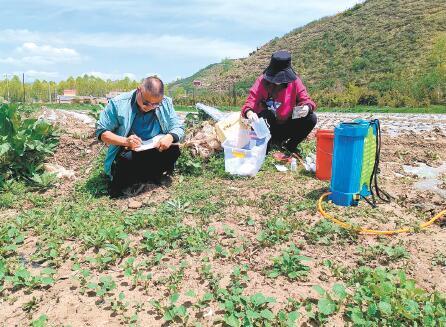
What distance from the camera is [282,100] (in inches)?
195

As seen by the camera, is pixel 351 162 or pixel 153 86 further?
pixel 153 86

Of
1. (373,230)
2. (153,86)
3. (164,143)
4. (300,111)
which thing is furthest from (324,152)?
(153,86)

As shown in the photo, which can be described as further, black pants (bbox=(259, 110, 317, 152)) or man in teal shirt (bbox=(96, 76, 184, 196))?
black pants (bbox=(259, 110, 317, 152))

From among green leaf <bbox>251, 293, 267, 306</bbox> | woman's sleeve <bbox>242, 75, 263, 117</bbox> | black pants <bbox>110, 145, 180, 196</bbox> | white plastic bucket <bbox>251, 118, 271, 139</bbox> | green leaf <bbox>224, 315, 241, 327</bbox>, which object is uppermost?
woman's sleeve <bbox>242, 75, 263, 117</bbox>

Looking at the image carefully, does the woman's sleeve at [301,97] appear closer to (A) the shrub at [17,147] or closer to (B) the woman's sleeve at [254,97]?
(B) the woman's sleeve at [254,97]

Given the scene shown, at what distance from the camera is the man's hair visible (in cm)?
358

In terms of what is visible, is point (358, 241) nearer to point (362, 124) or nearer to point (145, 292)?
point (362, 124)

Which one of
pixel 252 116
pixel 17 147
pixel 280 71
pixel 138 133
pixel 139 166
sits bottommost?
pixel 139 166

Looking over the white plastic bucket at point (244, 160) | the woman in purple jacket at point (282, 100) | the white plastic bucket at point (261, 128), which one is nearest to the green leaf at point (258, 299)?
the white plastic bucket at point (244, 160)

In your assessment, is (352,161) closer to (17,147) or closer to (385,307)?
(385,307)

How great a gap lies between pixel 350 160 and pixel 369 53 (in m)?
36.8

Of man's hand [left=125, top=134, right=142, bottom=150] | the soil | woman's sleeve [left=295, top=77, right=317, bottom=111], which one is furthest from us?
woman's sleeve [left=295, top=77, right=317, bottom=111]

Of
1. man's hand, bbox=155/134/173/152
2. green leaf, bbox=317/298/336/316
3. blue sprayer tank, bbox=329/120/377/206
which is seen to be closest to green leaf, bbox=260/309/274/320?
green leaf, bbox=317/298/336/316

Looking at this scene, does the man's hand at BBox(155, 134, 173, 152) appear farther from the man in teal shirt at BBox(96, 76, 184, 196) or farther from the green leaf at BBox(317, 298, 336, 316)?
the green leaf at BBox(317, 298, 336, 316)
